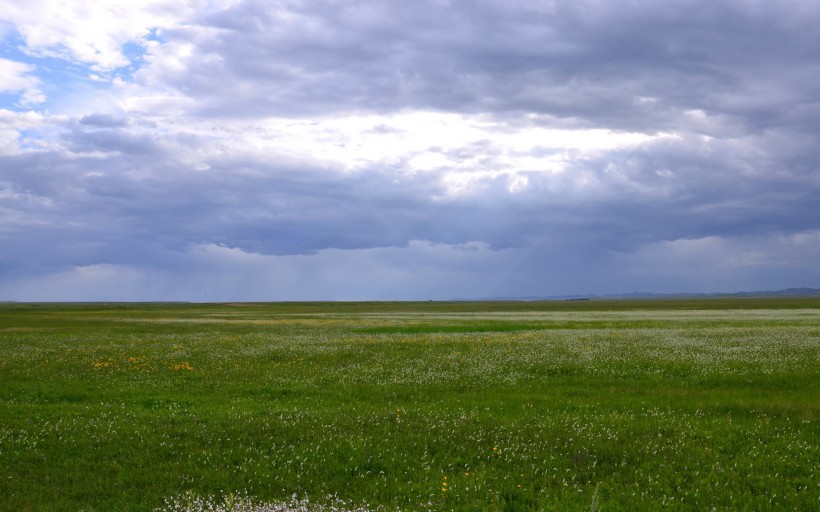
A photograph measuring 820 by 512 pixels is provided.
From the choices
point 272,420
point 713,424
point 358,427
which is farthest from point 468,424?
point 713,424

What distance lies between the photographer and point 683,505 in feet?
29.1

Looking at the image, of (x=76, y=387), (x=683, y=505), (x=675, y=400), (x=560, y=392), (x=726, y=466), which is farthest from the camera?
(x=76, y=387)

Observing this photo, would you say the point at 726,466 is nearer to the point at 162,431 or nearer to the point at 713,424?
the point at 713,424

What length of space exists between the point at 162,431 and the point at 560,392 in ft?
39.2

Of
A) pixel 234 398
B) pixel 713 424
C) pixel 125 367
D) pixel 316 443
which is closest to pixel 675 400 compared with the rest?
pixel 713 424

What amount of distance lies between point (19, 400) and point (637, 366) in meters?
23.1

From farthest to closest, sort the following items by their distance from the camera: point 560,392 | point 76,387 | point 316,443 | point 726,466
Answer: point 76,387, point 560,392, point 316,443, point 726,466

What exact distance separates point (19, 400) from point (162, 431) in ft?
26.1

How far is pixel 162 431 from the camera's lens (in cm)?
1348

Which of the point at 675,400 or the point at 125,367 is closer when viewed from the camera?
the point at 675,400

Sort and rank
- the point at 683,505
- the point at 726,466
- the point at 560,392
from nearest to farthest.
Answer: the point at 683,505, the point at 726,466, the point at 560,392

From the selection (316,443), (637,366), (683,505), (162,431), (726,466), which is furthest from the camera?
(637,366)

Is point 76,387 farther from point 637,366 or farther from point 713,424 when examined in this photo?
point 637,366

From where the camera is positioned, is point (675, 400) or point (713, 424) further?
point (675, 400)
